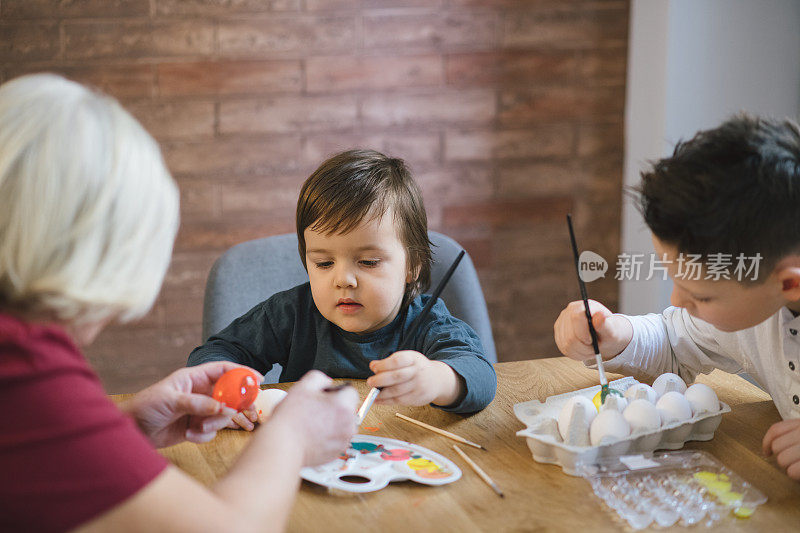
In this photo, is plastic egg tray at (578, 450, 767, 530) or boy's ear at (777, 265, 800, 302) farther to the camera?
boy's ear at (777, 265, 800, 302)

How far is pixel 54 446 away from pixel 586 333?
82 centimetres

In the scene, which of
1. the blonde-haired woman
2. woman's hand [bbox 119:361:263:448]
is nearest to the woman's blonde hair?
the blonde-haired woman

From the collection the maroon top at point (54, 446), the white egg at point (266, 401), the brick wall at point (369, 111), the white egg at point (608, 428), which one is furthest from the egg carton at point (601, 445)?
the brick wall at point (369, 111)

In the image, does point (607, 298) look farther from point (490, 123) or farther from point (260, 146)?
point (260, 146)

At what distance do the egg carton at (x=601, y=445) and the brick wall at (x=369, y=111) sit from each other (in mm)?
1501

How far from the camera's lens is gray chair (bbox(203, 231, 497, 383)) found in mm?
1670

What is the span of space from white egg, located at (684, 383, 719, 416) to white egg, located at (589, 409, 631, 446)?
0.13 meters

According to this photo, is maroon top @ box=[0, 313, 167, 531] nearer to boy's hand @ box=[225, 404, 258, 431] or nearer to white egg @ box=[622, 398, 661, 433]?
boy's hand @ box=[225, 404, 258, 431]

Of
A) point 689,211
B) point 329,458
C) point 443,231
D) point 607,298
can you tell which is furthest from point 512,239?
point 329,458

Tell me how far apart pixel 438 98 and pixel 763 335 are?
4.84 feet

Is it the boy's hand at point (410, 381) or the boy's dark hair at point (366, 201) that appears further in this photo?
the boy's dark hair at point (366, 201)

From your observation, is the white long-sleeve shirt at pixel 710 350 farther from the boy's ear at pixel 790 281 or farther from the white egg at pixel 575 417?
the white egg at pixel 575 417

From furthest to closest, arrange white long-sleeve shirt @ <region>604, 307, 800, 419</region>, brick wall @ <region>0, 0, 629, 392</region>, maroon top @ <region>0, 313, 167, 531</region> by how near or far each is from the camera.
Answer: brick wall @ <region>0, 0, 629, 392</region> → white long-sleeve shirt @ <region>604, 307, 800, 419</region> → maroon top @ <region>0, 313, 167, 531</region>

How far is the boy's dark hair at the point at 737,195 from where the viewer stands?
39.5 inches
